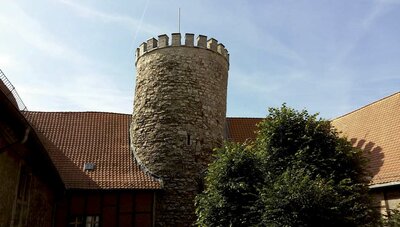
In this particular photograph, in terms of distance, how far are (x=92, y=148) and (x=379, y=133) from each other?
10386 mm

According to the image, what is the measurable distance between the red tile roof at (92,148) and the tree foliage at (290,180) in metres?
3.62

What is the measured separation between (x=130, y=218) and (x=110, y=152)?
9.74ft

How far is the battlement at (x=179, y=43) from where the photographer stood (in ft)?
49.7

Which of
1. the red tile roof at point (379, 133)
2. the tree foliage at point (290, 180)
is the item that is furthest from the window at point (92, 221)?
the red tile roof at point (379, 133)

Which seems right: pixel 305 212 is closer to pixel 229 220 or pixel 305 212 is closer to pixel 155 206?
pixel 229 220

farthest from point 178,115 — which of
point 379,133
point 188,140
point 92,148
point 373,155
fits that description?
point 379,133

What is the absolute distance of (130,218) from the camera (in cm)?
1317

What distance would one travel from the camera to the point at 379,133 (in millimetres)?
12938

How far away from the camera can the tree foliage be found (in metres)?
8.74

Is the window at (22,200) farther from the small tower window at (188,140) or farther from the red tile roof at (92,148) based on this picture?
the small tower window at (188,140)

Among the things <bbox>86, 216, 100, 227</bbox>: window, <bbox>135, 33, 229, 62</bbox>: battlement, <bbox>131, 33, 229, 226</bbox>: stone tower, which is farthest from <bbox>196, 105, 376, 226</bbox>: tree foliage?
<bbox>135, 33, 229, 62</bbox>: battlement

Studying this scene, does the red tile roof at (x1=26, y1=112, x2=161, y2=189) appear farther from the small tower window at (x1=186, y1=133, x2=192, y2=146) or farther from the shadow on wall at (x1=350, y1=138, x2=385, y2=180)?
the shadow on wall at (x1=350, y1=138, x2=385, y2=180)

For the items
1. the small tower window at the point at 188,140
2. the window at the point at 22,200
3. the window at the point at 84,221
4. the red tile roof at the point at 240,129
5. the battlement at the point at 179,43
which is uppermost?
the battlement at the point at 179,43

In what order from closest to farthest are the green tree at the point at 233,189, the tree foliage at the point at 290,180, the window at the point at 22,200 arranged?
1. the window at the point at 22,200
2. the tree foliage at the point at 290,180
3. the green tree at the point at 233,189
